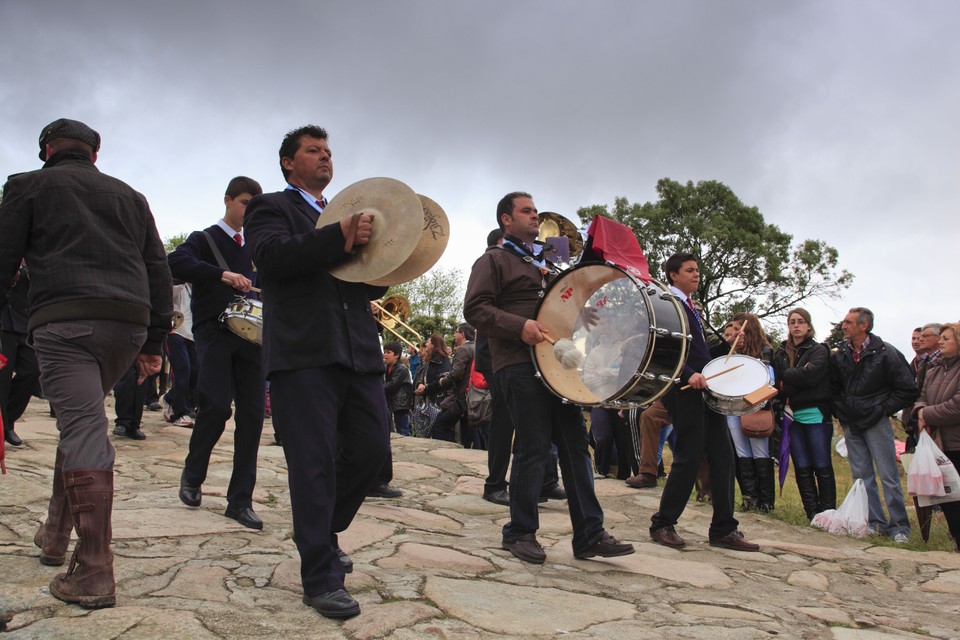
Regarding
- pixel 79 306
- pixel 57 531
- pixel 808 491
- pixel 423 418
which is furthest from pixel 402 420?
pixel 79 306

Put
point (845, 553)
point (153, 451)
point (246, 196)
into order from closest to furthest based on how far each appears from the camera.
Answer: point (246, 196) → point (845, 553) → point (153, 451)

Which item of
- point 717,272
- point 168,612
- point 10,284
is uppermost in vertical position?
point 717,272

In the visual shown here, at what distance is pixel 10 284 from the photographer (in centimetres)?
338

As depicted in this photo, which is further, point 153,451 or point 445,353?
point 445,353

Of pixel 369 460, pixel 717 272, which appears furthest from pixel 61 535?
pixel 717 272

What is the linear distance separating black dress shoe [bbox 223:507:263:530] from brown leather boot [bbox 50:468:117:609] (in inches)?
55.7

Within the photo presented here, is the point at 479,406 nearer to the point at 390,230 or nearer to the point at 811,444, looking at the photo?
the point at 811,444

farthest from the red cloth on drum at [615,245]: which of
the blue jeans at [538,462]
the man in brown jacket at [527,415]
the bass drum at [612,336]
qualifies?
the blue jeans at [538,462]

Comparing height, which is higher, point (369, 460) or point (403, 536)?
point (369, 460)

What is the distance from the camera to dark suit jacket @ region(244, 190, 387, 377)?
10.6ft

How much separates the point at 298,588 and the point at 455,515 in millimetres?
2501

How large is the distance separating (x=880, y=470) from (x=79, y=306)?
21.2 feet

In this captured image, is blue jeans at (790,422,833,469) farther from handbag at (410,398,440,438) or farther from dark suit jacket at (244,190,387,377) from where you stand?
handbag at (410,398,440,438)

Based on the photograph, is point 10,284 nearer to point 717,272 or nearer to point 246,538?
point 246,538
